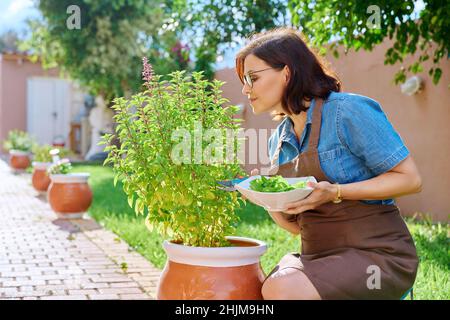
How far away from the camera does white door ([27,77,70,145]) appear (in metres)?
22.4

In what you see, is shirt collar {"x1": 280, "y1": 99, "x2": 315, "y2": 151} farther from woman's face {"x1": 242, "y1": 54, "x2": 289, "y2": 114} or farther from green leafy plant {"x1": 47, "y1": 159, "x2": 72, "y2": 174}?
green leafy plant {"x1": 47, "y1": 159, "x2": 72, "y2": 174}

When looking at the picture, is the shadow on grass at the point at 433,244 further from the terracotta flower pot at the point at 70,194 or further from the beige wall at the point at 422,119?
the terracotta flower pot at the point at 70,194

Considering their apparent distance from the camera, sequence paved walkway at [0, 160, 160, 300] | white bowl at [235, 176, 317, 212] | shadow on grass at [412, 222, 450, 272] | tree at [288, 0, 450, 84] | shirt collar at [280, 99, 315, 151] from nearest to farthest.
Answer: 1. white bowl at [235, 176, 317, 212]
2. shirt collar at [280, 99, 315, 151]
3. paved walkway at [0, 160, 160, 300]
4. shadow on grass at [412, 222, 450, 272]
5. tree at [288, 0, 450, 84]

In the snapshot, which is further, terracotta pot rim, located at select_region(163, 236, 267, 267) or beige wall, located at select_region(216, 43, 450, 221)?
beige wall, located at select_region(216, 43, 450, 221)

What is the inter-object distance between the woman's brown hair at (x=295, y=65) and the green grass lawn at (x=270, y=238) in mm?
2162

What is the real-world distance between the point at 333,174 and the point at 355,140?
0.53 feet

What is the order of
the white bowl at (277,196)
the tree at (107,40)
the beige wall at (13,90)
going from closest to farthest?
the white bowl at (277,196)
the tree at (107,40)
the beige wall at (13,90)

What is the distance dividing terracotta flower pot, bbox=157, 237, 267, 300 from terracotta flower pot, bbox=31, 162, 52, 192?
860cm

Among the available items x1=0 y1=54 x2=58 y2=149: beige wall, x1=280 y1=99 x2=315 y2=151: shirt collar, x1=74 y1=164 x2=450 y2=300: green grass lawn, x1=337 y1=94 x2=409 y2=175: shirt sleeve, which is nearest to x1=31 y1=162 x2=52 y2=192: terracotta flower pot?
x1=74 y1=164 x2=450 y2=300: green grass lawn

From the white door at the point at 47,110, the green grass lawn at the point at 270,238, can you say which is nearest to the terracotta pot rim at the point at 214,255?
the green grass lawn at the point at 270,238

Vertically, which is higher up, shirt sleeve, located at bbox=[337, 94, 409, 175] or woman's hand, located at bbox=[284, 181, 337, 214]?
shirt sleeve, located at bbox=[337, 94, 409, 175]

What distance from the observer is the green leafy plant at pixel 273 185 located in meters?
2.26

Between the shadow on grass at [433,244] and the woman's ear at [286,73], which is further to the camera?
the shadow on grass at [433,244]
